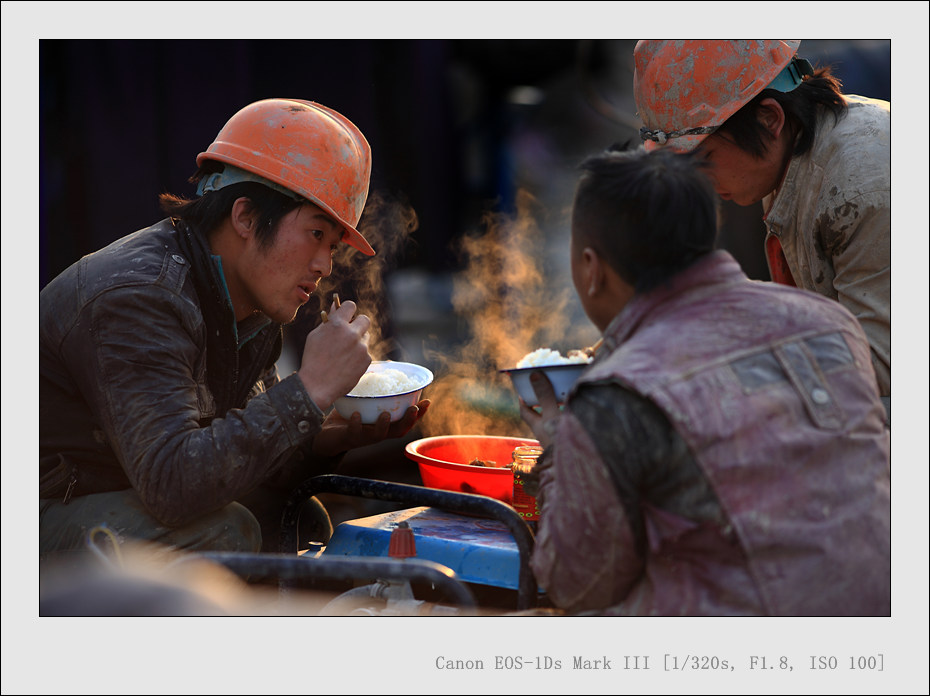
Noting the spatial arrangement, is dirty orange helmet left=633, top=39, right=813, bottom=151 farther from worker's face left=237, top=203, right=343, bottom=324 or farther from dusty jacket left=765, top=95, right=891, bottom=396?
worker's face left=237, top=203, right=343, bottom=324

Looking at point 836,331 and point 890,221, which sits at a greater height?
point 890,221

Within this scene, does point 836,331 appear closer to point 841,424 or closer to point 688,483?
point 841,424

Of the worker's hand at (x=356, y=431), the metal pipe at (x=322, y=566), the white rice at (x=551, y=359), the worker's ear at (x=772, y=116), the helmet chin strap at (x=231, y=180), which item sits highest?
the worker's ear at (x=772, y=116)

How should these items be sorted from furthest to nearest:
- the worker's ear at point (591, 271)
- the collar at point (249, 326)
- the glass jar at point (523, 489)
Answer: the collar at point (249, 326)
the glass jar at point (523, 489)
the worker's ear at point (591, 271)

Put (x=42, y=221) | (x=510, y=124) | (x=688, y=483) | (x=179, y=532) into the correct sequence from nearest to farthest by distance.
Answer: (x=688, y=483), (x=179, y=532), (x=42, y=221), (x=510, y=124)

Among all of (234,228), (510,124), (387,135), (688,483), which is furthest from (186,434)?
(510,124)

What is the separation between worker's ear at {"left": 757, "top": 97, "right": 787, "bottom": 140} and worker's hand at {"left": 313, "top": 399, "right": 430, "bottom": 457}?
178 cm

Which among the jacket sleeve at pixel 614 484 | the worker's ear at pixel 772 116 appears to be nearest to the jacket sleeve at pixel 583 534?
the jacket sleeve at pixel 614 484

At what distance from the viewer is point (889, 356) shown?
2.95 m

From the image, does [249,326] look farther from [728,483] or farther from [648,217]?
[728,483]

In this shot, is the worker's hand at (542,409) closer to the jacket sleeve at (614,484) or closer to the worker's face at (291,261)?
the jacket sleeve at (614,484)

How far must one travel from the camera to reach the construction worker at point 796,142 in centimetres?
298

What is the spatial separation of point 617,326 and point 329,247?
145 centimetres

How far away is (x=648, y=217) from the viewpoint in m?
1.99
